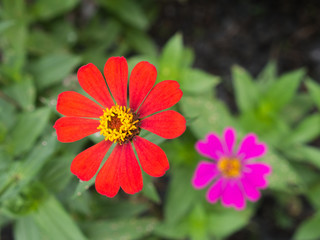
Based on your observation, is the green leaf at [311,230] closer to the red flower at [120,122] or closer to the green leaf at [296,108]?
the green leaf at [296,108]

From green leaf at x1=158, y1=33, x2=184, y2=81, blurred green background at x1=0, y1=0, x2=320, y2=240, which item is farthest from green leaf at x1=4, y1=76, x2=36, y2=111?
green leaf at x1=158, y1=33, x2=184, y2=81

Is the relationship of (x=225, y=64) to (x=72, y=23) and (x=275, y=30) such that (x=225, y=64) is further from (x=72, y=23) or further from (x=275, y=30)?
(x=72, y=23)

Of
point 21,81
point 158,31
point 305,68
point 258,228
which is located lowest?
point 258,228

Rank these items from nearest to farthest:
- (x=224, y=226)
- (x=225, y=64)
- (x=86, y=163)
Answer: (x=86, y=163), (x=224, y=226), (x=225, y=64)

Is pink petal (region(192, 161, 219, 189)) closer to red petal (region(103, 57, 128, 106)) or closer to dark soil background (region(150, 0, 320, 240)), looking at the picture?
red petal (region(103, 57, 128, 106))

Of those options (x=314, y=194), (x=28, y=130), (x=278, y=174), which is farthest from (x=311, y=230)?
(x=28, y=130)

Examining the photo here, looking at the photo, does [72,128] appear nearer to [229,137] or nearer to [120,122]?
[120,122]

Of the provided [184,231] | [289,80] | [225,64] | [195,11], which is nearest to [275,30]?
[225,64]
